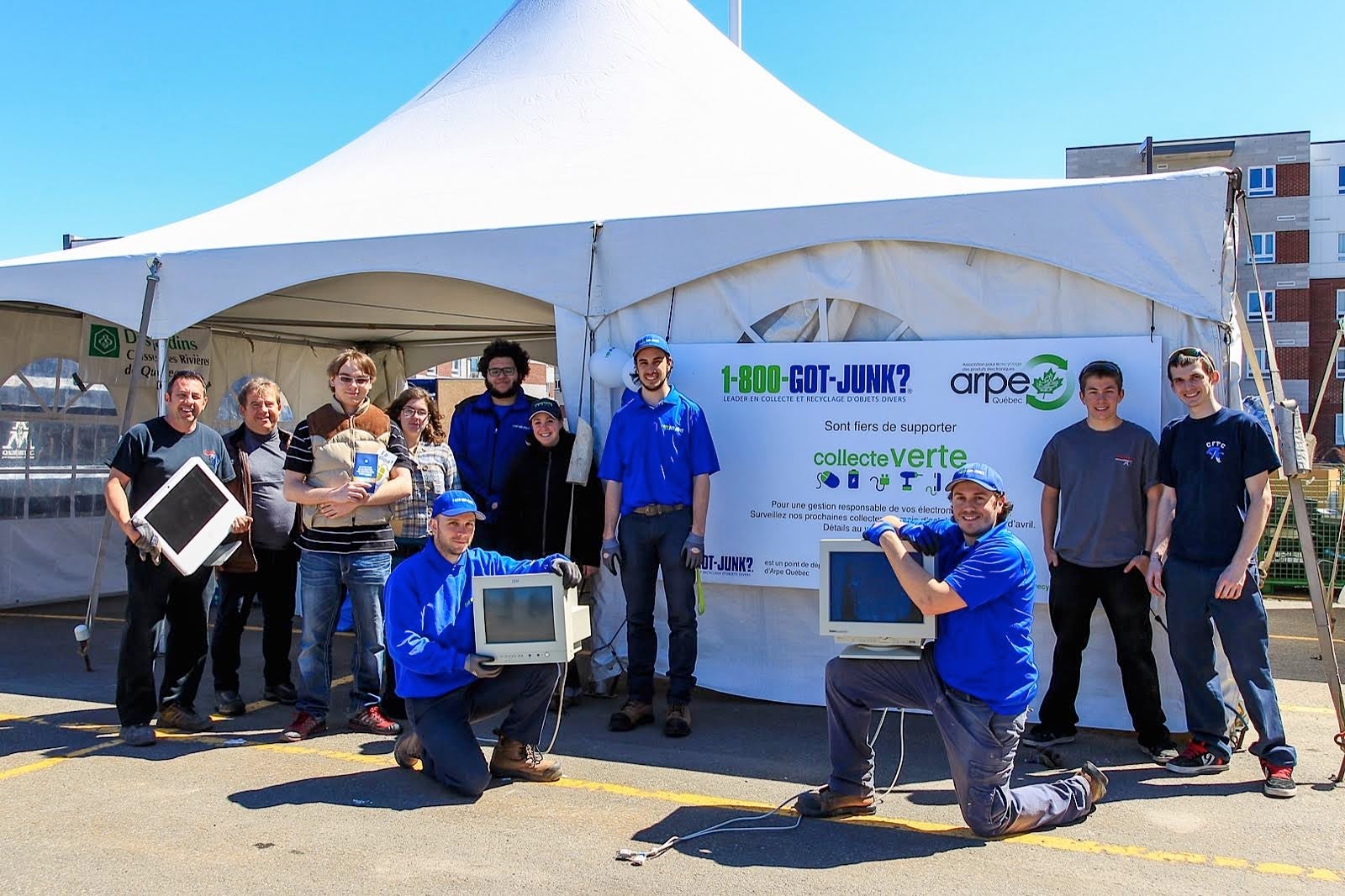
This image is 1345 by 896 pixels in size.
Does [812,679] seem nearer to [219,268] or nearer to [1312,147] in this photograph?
[219,268]

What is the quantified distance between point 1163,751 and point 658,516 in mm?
2461

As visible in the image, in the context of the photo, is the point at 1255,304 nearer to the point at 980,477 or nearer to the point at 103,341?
the point at 103,341

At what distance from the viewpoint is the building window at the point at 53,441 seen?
873 cm

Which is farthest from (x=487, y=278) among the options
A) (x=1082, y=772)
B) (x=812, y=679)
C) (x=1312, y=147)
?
(x=1312, y=147)

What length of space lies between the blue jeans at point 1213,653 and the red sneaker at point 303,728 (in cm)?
386

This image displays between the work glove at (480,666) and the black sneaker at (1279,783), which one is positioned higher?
the work glove at (480,666)

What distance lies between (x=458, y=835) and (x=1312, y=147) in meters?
50.9

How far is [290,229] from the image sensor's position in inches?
251

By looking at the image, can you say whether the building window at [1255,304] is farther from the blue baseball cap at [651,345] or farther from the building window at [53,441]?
the blue baseball cap at [651,345]

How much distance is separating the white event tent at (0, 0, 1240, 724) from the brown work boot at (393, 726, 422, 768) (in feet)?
5.11

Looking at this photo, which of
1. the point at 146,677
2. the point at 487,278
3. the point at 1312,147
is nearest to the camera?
the point at 146,677

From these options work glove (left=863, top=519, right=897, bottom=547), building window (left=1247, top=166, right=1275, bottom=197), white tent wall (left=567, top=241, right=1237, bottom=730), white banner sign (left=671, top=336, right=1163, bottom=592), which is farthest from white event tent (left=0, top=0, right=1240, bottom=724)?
building window (left=1247, top=166, right=1275, bottom=197)

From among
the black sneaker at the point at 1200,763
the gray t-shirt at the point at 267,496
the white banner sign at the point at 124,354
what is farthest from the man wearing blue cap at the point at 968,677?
the white banner sign at the point at 124,354

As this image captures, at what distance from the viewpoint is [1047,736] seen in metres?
4.82
